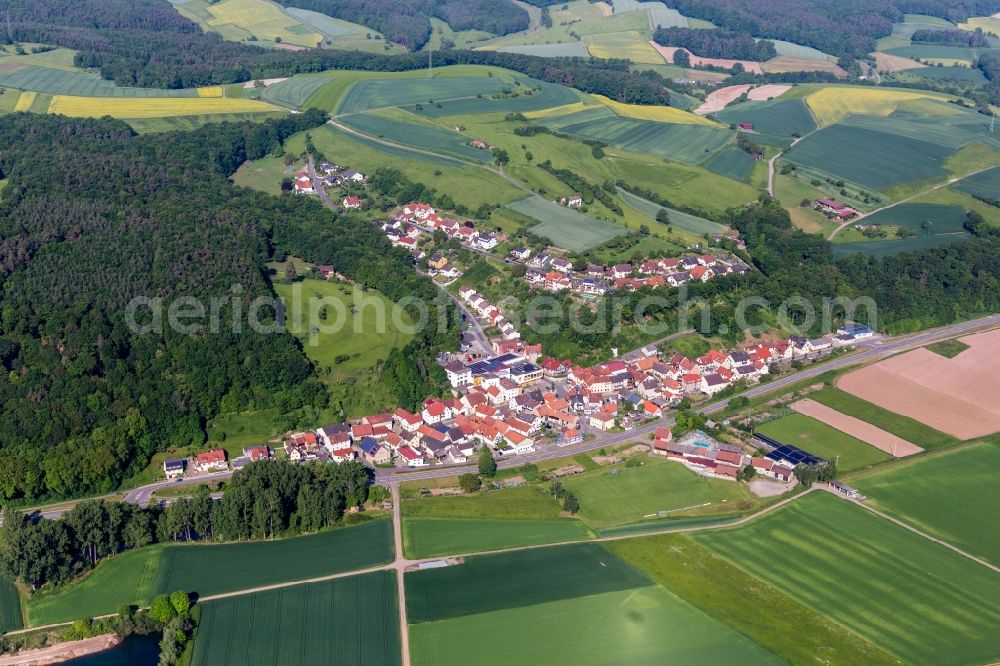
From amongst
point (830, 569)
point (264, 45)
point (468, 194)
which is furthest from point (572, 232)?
point (264, 45)

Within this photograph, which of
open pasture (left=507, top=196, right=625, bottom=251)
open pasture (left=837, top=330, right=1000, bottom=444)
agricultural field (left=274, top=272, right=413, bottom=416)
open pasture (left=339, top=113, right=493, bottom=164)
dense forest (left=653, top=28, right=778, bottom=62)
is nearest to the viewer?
open pasture (left=837, top=330, right=1000, bottom=444)

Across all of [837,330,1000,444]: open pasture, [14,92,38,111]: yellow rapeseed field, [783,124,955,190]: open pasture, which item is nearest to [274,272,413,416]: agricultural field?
[837,330,1000,444]: open pasture

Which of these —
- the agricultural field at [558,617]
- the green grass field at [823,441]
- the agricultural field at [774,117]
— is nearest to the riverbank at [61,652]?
the agricultural field at [558,617]

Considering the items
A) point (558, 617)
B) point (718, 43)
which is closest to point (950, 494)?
point (558, 617)

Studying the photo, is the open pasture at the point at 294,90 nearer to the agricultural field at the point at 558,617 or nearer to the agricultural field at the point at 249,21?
the agricultural field at the point at 249,21

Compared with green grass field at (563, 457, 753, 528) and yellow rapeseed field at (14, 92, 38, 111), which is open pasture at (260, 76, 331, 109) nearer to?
yellow rapeseed field at (14, 92, 38, 111)

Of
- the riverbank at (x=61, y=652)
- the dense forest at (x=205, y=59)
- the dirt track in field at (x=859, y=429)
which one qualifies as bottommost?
the riverbank at (x=61, y=652)
